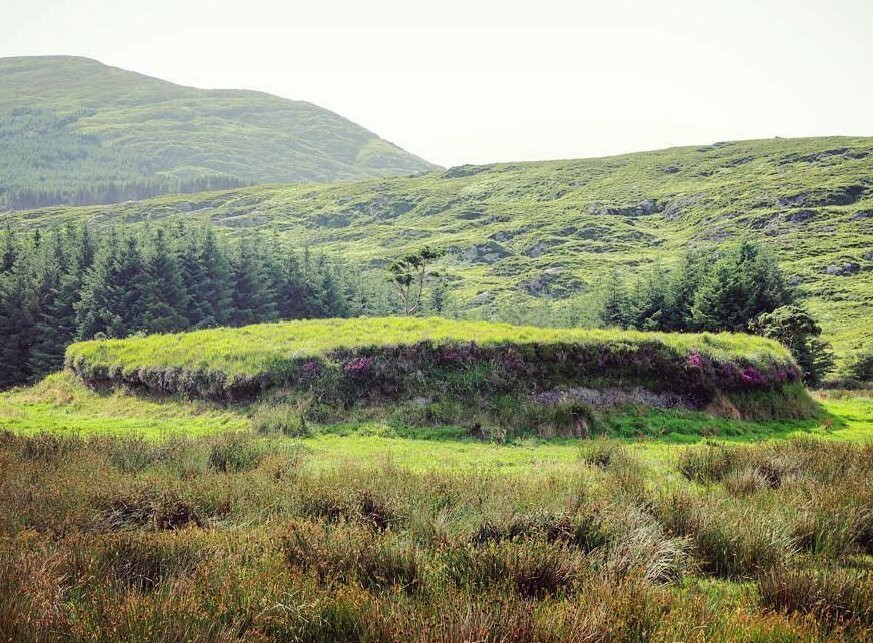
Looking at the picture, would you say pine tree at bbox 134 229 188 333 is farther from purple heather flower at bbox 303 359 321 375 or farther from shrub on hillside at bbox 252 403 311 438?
shrub on hillside at bbox 252 403 311 438

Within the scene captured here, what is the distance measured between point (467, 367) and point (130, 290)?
4414cm

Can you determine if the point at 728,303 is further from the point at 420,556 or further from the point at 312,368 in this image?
the point at 420,556

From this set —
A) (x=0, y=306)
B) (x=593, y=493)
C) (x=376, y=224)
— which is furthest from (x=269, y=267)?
(x=376, y=224)

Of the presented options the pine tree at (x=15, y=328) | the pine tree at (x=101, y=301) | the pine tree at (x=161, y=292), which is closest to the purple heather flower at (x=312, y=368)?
the pine tree at (x=161, y=292)

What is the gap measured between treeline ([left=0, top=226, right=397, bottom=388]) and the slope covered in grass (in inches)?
908

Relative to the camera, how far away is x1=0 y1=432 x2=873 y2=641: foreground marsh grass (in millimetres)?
3654

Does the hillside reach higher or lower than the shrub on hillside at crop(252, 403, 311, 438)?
higher

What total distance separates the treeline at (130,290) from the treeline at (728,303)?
3757 centimetres

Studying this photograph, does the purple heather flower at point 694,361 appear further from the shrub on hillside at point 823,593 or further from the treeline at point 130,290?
the treeline at point 130,290

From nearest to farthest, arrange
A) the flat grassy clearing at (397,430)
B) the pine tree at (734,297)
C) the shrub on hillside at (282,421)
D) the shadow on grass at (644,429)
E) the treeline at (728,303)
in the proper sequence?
the flat grassy clearing at (397,430)
the shrub on hillside at (282,421)
the shadow on grass at (644,429)
the treeline at (728,303)
the pine tree at (734,297)

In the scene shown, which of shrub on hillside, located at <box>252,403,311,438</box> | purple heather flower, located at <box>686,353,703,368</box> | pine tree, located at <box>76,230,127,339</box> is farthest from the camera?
pine tree, located at <box>76,230,127,339</box>

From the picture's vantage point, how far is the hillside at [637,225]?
10688 centimetres

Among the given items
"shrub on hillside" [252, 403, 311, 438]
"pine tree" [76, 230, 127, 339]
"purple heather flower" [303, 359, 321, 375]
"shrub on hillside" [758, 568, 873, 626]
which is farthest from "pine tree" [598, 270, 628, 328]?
"shrub on hillside" [758, 568, 873, 626]

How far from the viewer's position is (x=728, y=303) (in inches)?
1729
